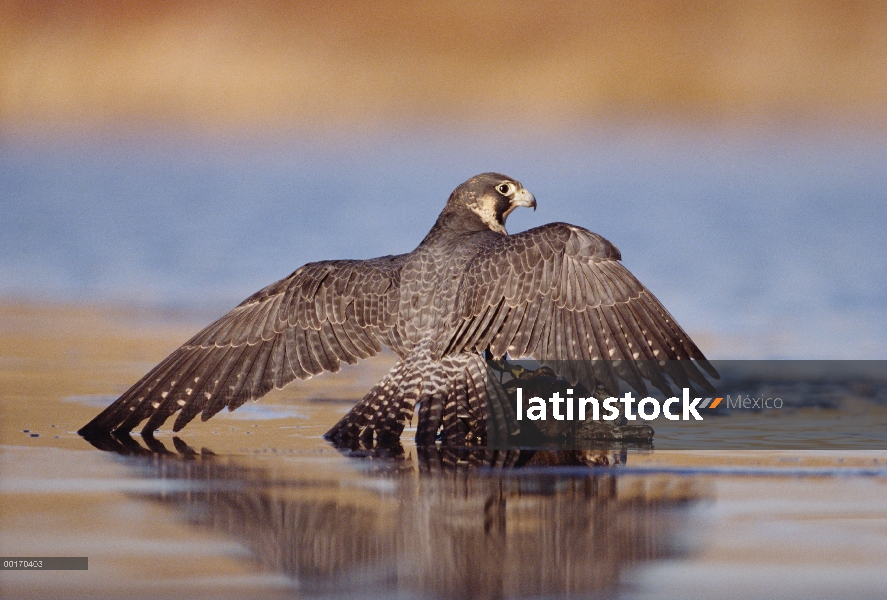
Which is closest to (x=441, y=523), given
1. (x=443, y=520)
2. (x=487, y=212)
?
(x=443, y=520)

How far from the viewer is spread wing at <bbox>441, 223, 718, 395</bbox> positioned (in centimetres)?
573

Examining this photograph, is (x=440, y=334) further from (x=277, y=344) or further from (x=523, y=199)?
(x=523, y=199)

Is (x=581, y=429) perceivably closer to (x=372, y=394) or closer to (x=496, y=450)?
(x=496, y=450)

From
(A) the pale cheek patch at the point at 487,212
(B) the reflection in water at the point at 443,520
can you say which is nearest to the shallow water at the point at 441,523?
(B) the reflection in water at the point at 443,520

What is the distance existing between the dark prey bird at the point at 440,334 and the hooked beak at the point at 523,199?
357mm

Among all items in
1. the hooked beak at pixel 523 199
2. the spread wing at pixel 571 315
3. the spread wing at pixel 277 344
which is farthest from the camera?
the hooked beak at pixel 523 199

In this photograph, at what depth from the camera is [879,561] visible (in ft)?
10.1

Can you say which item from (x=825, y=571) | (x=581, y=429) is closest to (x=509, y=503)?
(x=825, y=571)

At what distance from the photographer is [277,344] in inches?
267

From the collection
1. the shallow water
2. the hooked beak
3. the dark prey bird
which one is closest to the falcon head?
the hooked beak

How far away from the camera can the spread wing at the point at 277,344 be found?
6.53 meters

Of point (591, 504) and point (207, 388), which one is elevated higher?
point (207, 388)

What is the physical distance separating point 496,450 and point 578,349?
0.76 m

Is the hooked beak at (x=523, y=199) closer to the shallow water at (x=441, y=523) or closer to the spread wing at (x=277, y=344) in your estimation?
the spread wing at (x=277, y=344)
